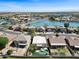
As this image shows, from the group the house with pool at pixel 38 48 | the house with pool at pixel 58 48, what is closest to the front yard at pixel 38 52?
the house with pool at pixel 38 48

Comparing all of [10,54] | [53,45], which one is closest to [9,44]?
[10,54]

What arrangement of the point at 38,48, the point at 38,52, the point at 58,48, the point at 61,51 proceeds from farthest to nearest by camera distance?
the point at 38,48 → the point at 58,48 → the point at 61,51 → the point at 38,52

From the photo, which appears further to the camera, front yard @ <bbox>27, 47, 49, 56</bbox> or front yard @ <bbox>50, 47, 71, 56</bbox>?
front yard @ <bbox>50, 47, 71, 56</bbox>

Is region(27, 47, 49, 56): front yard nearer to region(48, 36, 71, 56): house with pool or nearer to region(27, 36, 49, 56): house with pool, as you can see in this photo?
region(27, 36, 49, 56): house with pool

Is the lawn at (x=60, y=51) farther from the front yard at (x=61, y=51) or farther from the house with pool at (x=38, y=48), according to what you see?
the house with pool at (x=38, y=48)

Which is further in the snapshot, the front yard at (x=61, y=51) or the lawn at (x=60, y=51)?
the lawn at (x=60, y=51)

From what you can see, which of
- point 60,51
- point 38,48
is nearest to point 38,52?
point 38,48

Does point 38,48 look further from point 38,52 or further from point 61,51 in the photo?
point 61,51

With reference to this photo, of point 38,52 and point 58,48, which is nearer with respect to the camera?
point 38,52

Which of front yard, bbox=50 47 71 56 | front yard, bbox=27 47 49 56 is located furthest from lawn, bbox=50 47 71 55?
front yard, bbox=27 47 49 56

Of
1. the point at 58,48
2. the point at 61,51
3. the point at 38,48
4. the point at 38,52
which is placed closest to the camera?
the point at 38,52

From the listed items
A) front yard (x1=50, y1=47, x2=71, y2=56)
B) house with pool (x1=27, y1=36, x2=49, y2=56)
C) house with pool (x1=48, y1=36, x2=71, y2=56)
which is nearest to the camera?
front yard (x1=50, y1=47, x2=71, y2=56)
